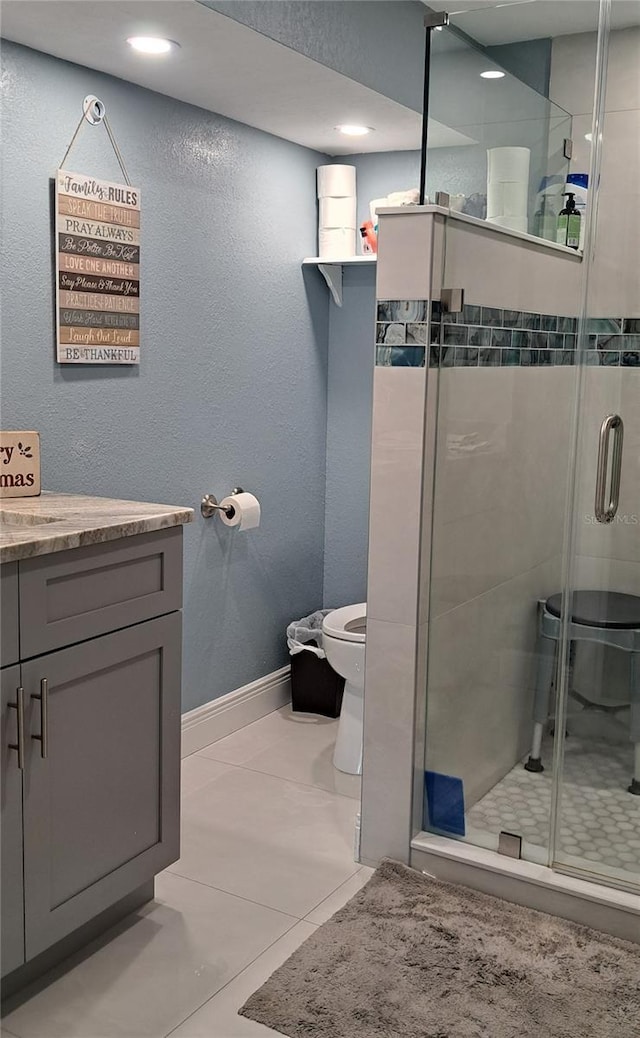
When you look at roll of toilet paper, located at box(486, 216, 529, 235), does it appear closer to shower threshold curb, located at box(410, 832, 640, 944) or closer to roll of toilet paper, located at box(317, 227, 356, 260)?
roll of toilet paper, located at box(317, 227, 356, 260)

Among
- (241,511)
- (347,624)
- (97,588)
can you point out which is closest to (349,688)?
(347,624)

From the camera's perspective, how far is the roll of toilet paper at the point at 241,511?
3.33m

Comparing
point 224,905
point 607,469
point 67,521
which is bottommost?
point 224,905

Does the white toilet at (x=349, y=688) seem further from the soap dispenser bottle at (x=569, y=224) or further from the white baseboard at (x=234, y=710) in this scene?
the soap dispenser bottle at (x=569, y=224)

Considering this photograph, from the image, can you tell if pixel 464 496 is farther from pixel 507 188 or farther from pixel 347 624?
A: pixel 347 624

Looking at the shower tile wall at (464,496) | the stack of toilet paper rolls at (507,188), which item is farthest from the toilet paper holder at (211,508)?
the stack of toilet paper rolls at (507,188)

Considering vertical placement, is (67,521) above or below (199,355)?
below

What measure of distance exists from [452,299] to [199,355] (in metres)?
1.02

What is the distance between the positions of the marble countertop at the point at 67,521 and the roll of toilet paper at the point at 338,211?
1.63 meters

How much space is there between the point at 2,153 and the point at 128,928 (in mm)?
1854

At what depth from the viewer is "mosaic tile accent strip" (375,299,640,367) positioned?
246 centimetres

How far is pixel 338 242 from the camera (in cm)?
365

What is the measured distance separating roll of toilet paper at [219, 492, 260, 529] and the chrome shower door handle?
1.31 m

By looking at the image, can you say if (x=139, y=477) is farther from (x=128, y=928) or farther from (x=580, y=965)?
(x=580, y=965)
